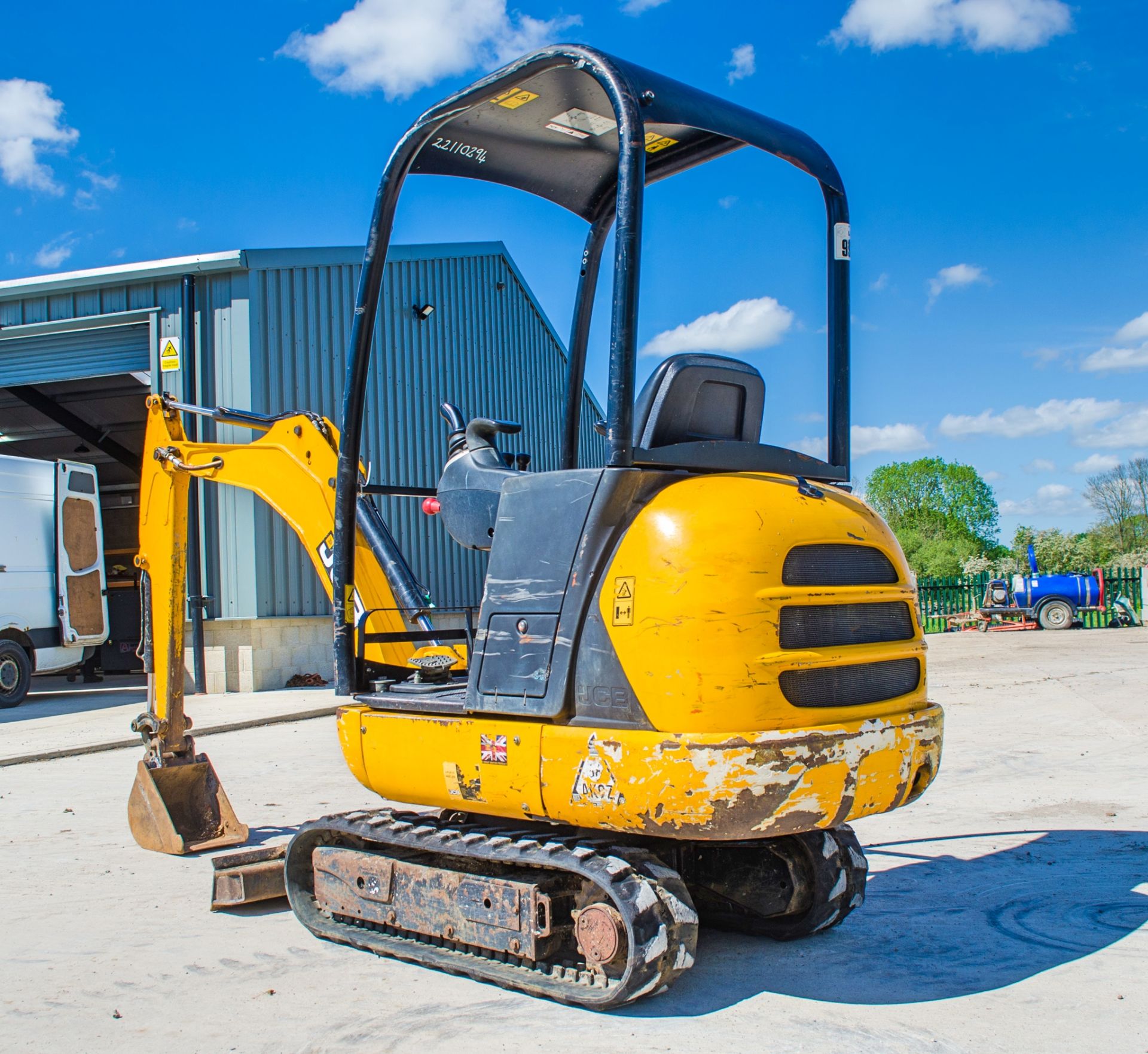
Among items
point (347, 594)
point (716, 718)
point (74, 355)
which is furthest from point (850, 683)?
point (74, 355)

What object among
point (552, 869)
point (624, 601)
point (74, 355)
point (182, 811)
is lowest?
point (182, 811)

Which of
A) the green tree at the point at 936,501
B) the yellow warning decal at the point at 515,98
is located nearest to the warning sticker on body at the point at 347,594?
the yellow warning decal at the point at 515,98

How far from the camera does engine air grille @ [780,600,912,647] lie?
371 centimetres

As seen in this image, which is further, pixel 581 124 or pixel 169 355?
pixel 169 355

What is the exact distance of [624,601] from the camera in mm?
3676

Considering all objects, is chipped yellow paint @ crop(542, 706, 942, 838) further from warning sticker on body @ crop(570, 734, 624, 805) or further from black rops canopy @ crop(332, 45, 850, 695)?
black rops canopy @ crop(332, 45, 850, 695)

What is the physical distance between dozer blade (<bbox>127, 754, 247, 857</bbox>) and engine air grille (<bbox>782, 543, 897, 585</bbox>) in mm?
4144

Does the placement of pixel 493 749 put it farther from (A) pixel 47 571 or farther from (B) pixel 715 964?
(A) pixel 47 571

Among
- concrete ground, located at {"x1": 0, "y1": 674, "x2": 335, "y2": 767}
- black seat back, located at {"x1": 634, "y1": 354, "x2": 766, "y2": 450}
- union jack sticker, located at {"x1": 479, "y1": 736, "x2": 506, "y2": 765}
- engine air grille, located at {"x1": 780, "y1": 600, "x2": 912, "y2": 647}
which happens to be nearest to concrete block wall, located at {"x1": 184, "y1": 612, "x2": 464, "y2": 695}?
concrete ground, located at {"x1": 0, "y1": 674, "x2": 335, "y2": 767}

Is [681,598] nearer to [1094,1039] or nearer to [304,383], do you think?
[1094,1039]

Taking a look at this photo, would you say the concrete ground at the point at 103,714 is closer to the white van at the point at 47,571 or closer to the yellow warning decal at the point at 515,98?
the white van at the point at 47,571

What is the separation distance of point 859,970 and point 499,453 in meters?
2.42

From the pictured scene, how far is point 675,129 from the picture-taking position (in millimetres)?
4695

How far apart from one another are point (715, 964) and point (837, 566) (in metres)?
1.66
